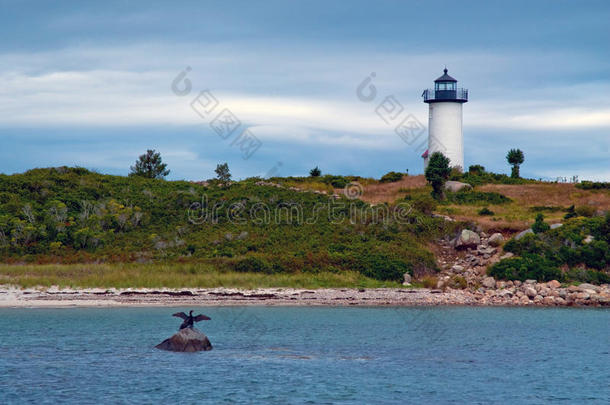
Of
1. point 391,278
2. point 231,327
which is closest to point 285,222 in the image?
point 391,278

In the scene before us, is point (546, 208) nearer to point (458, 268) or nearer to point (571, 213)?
point (571, 213)

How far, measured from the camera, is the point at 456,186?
66.8m

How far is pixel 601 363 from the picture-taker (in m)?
24.7

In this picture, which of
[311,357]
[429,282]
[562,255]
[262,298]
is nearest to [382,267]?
[429,282]

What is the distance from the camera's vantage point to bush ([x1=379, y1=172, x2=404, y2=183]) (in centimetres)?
7438

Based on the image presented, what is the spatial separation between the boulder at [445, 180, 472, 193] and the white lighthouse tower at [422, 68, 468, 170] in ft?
7.66

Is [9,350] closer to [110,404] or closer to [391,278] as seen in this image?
[110,404]

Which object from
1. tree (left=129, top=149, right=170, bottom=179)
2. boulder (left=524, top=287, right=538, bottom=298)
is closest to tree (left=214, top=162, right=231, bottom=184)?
tree (left=129, top=149, right=170, bottom=179)

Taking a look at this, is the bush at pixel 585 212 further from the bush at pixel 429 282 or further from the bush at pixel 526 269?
the bush at pixel 429 282

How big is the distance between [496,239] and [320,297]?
50.7ft

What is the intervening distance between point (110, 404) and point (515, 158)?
210ft

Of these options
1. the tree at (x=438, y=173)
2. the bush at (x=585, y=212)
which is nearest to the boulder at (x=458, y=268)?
the bush at (x=585, y=212)

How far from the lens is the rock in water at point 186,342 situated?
25.1 metres

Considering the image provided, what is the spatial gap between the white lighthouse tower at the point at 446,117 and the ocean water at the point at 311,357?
34.3m
